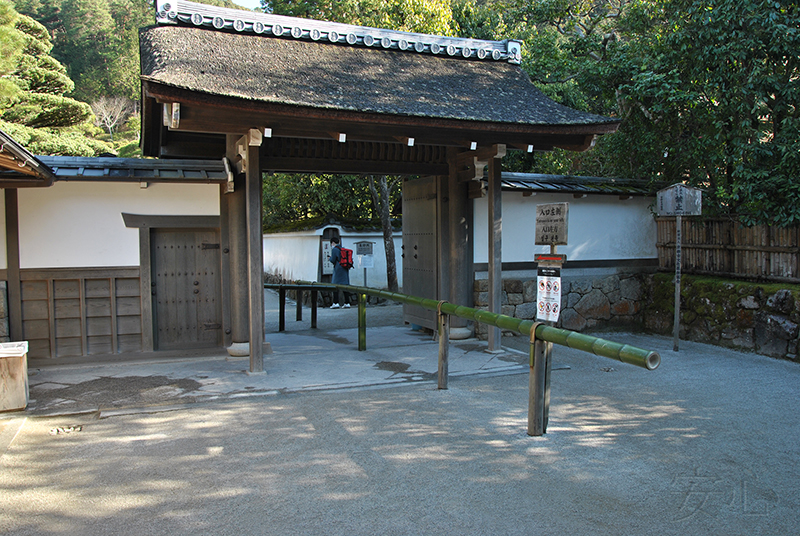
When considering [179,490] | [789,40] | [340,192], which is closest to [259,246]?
[179,490]

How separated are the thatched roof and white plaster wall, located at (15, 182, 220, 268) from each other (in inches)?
73.7

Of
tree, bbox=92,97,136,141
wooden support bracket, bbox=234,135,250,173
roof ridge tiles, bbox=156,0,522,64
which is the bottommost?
wooden support bracket, bbox=234,135,250,173

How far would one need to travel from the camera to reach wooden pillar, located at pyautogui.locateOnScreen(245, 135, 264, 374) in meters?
6.99

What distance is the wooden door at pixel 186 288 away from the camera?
8.21 m

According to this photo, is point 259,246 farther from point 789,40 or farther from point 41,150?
point 41,150

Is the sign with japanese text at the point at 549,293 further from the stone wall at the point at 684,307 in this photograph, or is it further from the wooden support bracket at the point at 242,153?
the stone wall at the point at 684,307

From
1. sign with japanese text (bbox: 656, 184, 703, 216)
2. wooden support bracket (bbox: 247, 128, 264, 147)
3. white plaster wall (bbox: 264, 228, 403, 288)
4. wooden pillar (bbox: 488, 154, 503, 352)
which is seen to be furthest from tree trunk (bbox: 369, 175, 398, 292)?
wooden support bracket (bbox: 247, 128, 264, 147)

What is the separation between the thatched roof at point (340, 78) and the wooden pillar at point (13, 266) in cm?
253

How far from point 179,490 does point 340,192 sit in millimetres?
16097

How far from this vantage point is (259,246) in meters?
7.16

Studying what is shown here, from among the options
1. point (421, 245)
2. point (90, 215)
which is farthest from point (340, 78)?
point (90, 215)

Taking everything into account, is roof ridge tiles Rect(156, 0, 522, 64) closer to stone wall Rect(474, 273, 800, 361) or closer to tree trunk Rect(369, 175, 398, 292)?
stone wall Rect(474, 273, 800, 361)

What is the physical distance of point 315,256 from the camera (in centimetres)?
1858

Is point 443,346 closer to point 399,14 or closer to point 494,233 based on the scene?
point 494,233
